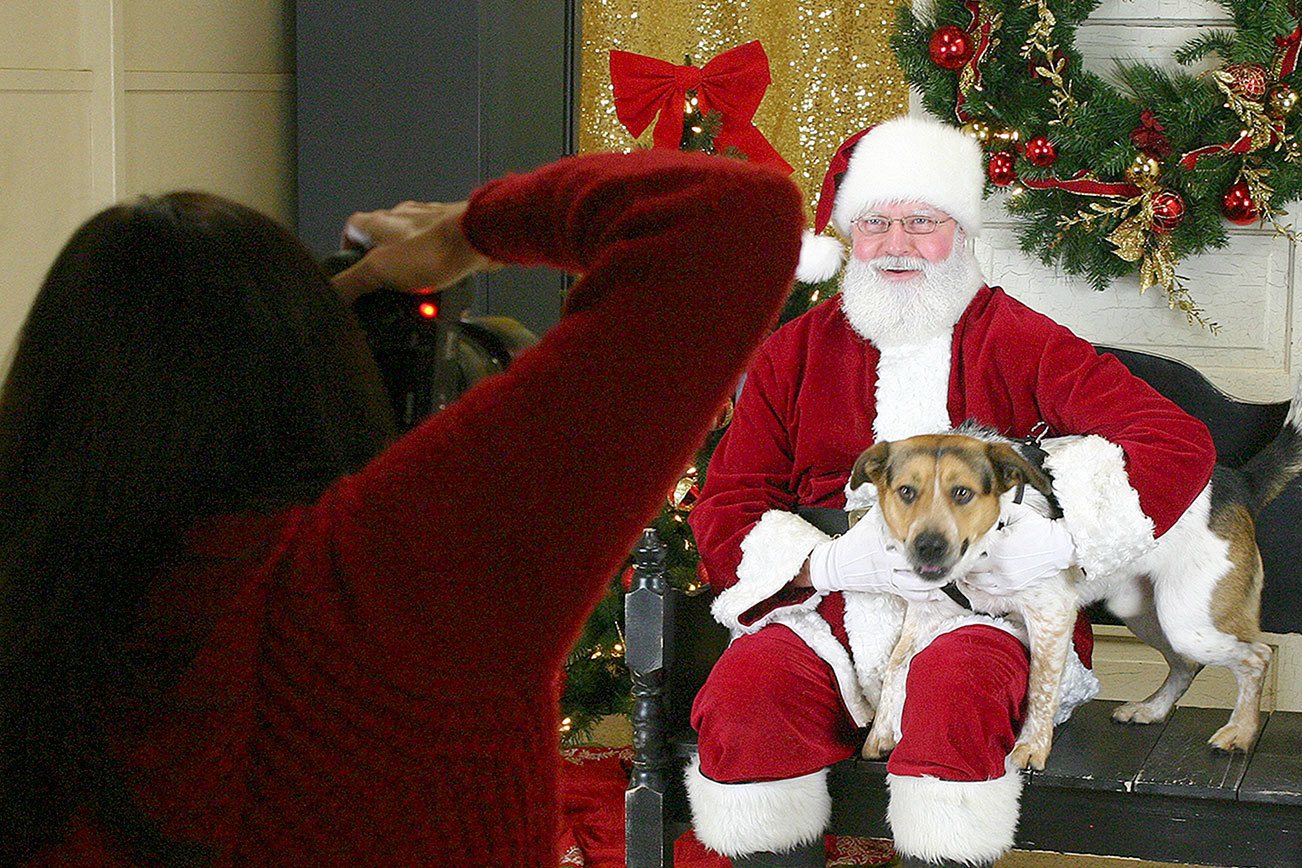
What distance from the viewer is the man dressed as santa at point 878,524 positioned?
7.90 ft

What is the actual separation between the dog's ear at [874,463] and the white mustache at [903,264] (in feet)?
1.49

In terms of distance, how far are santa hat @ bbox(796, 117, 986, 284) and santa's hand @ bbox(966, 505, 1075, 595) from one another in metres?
0.75

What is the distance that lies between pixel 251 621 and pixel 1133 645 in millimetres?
3386

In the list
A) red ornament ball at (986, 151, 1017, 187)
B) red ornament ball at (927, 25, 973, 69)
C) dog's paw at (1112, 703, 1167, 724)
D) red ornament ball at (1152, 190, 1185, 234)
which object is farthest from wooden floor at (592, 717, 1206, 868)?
red ornament ball at (927, 25, 973, 69)

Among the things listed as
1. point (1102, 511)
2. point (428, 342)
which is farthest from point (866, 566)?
point (428, 342)

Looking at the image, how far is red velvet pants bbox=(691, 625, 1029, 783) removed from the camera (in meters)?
2.37

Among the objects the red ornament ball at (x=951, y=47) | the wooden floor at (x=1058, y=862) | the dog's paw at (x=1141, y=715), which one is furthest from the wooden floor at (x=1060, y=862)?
the red ornament ball at (x=951, y=47)

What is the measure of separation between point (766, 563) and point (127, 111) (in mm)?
1801

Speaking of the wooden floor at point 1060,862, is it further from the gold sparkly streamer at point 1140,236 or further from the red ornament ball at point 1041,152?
the red ornament ball at point 1041,152

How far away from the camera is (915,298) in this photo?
112 inches

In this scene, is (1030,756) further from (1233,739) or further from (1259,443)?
(1259,443)

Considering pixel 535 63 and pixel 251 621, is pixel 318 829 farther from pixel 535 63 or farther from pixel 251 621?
pixel 535 63

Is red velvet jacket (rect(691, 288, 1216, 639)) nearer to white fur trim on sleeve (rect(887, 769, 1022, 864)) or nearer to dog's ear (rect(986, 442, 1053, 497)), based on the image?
dog's ear (rect(986, 442, 1053, 497))

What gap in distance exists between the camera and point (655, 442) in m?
0.84
